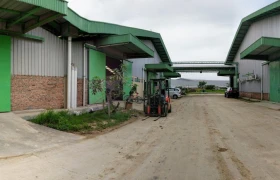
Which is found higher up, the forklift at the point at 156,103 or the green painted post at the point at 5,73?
the green painted post at the point at 5,73

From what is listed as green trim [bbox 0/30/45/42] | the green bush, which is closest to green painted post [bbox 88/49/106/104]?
green trim [bbox 0/30/45/42]

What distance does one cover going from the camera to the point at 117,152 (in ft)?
22.2

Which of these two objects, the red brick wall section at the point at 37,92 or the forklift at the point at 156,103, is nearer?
the red brick wall section at the point at 37,92

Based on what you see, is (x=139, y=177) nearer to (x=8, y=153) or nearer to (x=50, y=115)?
(x=8, y=153)

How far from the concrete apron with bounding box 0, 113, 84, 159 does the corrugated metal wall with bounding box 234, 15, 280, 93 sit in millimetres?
24743

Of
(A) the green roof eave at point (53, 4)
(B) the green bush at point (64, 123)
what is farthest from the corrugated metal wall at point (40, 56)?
(A) the green roof eave at point (53, 4)

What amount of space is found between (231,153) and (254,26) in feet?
104

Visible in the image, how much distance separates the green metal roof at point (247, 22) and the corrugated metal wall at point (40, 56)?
69.6 ft

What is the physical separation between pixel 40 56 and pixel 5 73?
2161mm

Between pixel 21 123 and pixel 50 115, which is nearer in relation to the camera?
pixel 21 123

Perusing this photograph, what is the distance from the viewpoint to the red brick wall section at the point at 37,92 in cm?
1123

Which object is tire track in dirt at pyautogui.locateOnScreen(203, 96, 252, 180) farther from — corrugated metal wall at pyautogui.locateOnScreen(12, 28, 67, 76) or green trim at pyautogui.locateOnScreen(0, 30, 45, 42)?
green trim at pyautogui.locateOnScreen(0, 30, 45, 42)

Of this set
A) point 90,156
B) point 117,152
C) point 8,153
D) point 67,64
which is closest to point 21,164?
point 8,153

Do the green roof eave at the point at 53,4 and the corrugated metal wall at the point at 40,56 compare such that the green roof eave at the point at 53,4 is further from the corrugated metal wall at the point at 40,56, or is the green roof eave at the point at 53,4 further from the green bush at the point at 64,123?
the green bush at the point at 64,123
